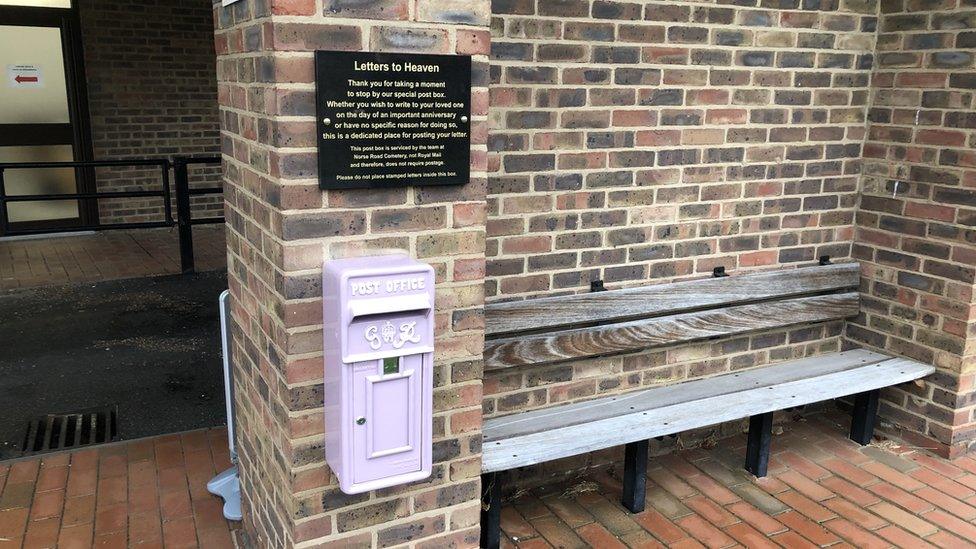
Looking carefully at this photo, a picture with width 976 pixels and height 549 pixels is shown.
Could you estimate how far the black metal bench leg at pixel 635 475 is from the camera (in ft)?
11.3

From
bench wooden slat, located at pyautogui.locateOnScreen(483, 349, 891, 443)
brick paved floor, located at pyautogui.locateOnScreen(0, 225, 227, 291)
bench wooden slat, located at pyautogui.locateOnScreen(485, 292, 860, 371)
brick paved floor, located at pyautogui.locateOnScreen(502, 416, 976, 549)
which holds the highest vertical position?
bench wooden slat, located at pyautogui.locateOnScreen(485, 292, 860, 371)

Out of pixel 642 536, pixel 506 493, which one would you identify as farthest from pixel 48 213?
pixel 642 536

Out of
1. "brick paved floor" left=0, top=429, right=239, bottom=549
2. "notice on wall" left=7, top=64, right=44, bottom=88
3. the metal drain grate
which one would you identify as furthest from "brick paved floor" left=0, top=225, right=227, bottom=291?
"brick paved floor" left=0, top=429, right=239, bottom=549

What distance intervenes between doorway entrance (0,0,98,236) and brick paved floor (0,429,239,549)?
18.3 ft

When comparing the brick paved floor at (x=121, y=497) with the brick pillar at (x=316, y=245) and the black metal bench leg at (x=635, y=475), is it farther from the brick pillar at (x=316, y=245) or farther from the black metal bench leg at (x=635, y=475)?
the black metal bench leg at (x=635, y=475)

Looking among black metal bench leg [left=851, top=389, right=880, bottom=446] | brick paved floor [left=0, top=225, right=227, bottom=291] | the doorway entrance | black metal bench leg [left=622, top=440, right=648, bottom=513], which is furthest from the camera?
the doorway entrance

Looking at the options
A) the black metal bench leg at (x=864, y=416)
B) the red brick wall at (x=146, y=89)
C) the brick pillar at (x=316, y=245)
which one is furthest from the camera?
the red brick wall at (x=146, y=89)

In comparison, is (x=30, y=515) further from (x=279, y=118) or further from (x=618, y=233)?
(x=618, y=233)

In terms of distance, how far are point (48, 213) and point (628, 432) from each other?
791 centimetres

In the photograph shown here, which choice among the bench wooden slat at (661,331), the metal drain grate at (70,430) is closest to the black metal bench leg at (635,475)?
the bench wooden slat at (661,331)

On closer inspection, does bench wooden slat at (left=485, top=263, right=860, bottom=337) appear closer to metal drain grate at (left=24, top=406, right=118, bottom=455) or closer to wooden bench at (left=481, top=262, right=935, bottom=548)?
wooden bench at (left=481, top=262, right=935, bottom=548)

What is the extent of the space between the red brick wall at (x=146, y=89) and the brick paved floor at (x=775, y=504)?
7116 millimetres

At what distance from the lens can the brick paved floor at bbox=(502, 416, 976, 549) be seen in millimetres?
3350

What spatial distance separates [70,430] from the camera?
4117 millimetres
